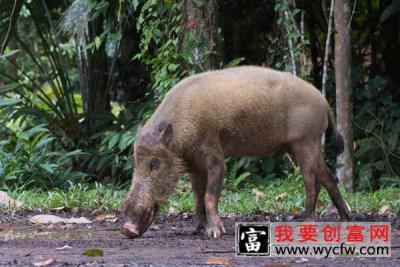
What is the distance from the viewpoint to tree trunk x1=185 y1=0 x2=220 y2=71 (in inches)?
382

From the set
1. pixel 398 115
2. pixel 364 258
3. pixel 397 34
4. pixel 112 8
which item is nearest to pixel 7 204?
pixel 112 8

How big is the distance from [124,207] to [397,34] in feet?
23.7

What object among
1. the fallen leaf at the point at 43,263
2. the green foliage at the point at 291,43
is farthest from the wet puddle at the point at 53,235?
the green foliage at the point at 291,43

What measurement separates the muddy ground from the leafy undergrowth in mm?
223

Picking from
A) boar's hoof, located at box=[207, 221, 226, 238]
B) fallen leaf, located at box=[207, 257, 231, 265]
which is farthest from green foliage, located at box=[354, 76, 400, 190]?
fallen leaf, located at box=[207, 257, 231, 265]

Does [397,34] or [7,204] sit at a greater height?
[397,34]

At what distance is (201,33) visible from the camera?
974 centimetres

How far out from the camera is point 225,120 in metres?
6.80

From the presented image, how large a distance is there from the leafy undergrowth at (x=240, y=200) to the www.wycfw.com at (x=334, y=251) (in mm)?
2332

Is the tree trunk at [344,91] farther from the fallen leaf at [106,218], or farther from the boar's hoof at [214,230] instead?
the boar's hoof at [214,230]

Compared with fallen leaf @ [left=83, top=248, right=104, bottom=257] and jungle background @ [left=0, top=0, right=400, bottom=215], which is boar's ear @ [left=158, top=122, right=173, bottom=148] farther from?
jungle background @ [left=0, top=0, right=400, bottom=215]

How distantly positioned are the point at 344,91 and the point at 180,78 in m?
1.96

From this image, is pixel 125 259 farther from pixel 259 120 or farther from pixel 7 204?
pixel 7 204

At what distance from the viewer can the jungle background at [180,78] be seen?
32.1 ft
